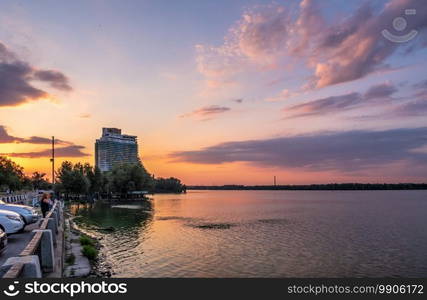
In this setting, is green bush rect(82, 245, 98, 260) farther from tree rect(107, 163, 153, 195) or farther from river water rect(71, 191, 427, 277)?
tree rect(107, 163, 153, 195)

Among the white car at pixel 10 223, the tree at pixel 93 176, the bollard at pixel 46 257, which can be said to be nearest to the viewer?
the bollard at pixel 46 257

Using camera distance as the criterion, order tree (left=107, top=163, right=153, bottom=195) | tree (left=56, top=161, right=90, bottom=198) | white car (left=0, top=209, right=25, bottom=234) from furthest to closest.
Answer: tree (left=107, top=163, right=153, bottom=195) < tree (left=56, top=161, right=90, bottom=198) < white car (left=0, top=209, right=25, bottom=234)

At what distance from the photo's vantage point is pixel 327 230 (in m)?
51.4

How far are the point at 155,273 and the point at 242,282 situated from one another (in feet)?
22.7

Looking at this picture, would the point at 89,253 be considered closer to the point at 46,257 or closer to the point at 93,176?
the point at 46,257

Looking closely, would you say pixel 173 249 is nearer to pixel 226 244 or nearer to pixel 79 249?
pixel 226 244

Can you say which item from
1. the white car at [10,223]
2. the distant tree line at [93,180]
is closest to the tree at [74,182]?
the distant tree line at [93,180]

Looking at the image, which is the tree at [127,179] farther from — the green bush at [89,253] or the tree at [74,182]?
the green bush at [89,253]

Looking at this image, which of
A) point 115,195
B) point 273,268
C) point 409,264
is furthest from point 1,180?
point 409,264

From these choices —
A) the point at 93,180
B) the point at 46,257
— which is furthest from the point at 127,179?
the point at 46,257

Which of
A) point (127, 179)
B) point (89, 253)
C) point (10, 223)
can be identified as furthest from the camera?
point (127, 179)

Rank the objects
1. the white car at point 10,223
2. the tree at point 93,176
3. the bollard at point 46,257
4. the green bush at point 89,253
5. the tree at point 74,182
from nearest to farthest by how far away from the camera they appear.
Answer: the bollard at point 46,257 < the white car at point 10,223 < the green bush at point 89,253 < the tree at point 74,182 < the tree at point 93,176

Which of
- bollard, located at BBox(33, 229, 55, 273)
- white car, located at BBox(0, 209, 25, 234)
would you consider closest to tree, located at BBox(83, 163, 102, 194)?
white car, located at BBox(0, 209, 25, 234)

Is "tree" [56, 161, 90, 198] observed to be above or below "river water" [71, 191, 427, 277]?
above
